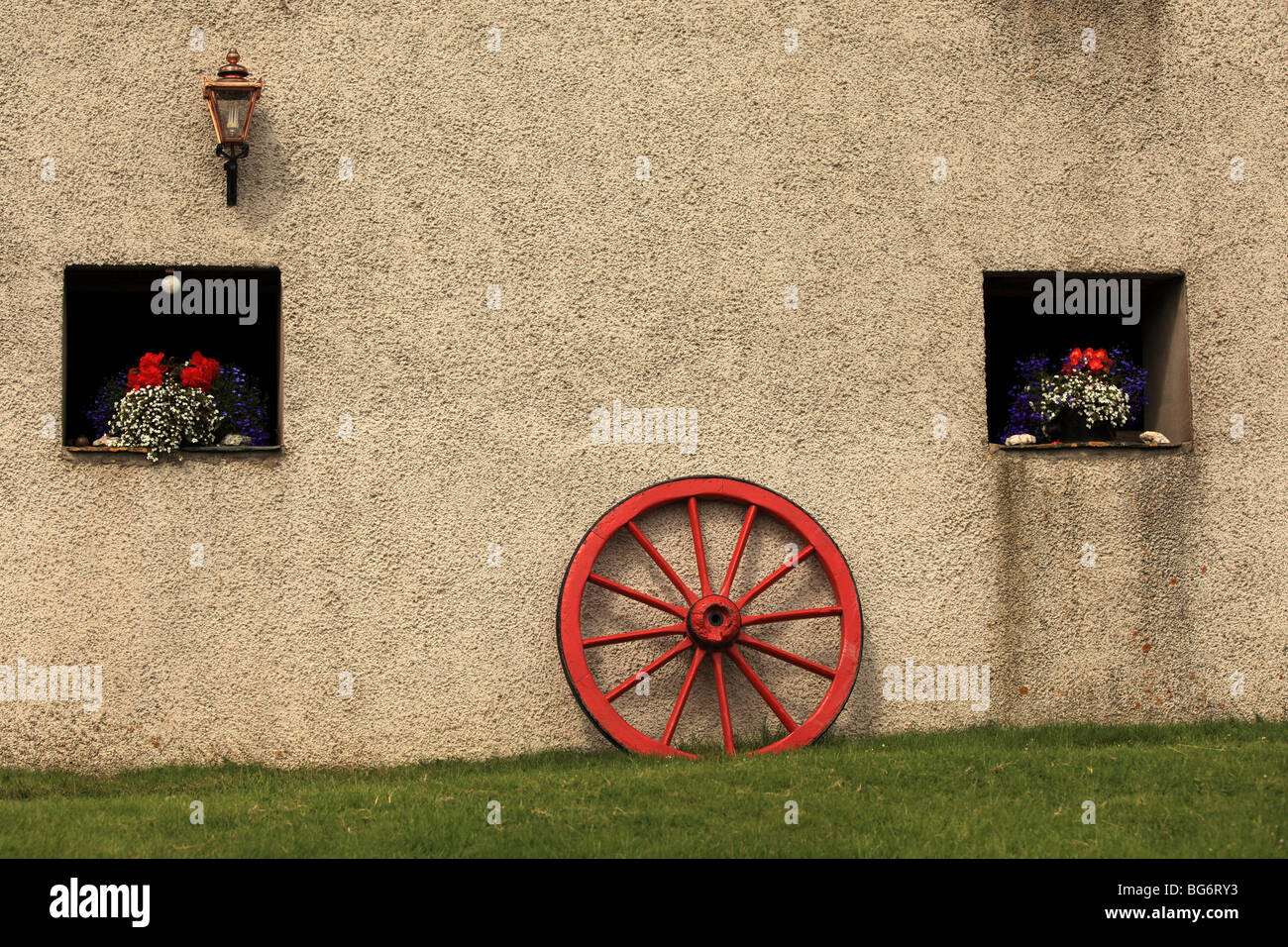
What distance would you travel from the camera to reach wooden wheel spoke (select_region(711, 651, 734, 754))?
5.98m

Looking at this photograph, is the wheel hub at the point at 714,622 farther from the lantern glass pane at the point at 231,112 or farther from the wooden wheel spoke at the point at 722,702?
the lantern glass pane at the point at 231,112

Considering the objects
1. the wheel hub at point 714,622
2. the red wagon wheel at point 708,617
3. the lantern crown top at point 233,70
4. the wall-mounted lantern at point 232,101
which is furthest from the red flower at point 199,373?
the wheel hub at point 714,622

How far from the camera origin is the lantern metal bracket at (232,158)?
6.11 meters

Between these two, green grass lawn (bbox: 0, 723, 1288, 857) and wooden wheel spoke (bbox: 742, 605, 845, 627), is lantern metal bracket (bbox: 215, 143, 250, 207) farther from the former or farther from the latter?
wooden wheel spoke (bbox: 742, 605, 845, 627)

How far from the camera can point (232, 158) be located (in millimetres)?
6113

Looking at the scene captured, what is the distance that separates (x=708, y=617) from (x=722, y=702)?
42cm

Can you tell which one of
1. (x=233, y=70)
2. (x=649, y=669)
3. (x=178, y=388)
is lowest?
(x=649, y=669)

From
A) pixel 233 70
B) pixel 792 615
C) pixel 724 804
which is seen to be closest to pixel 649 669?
pixel 792 615

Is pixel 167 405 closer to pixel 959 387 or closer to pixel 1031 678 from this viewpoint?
pixel 959 387

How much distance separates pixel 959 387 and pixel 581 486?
202 centimetres

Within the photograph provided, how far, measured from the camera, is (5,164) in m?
6.13

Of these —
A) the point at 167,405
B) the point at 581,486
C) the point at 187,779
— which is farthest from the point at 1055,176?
the point at 187,779

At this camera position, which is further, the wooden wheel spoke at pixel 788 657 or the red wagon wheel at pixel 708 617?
the wooden wheel spoke at pixel 788 657

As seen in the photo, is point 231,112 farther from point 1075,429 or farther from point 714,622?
point 1075,429
